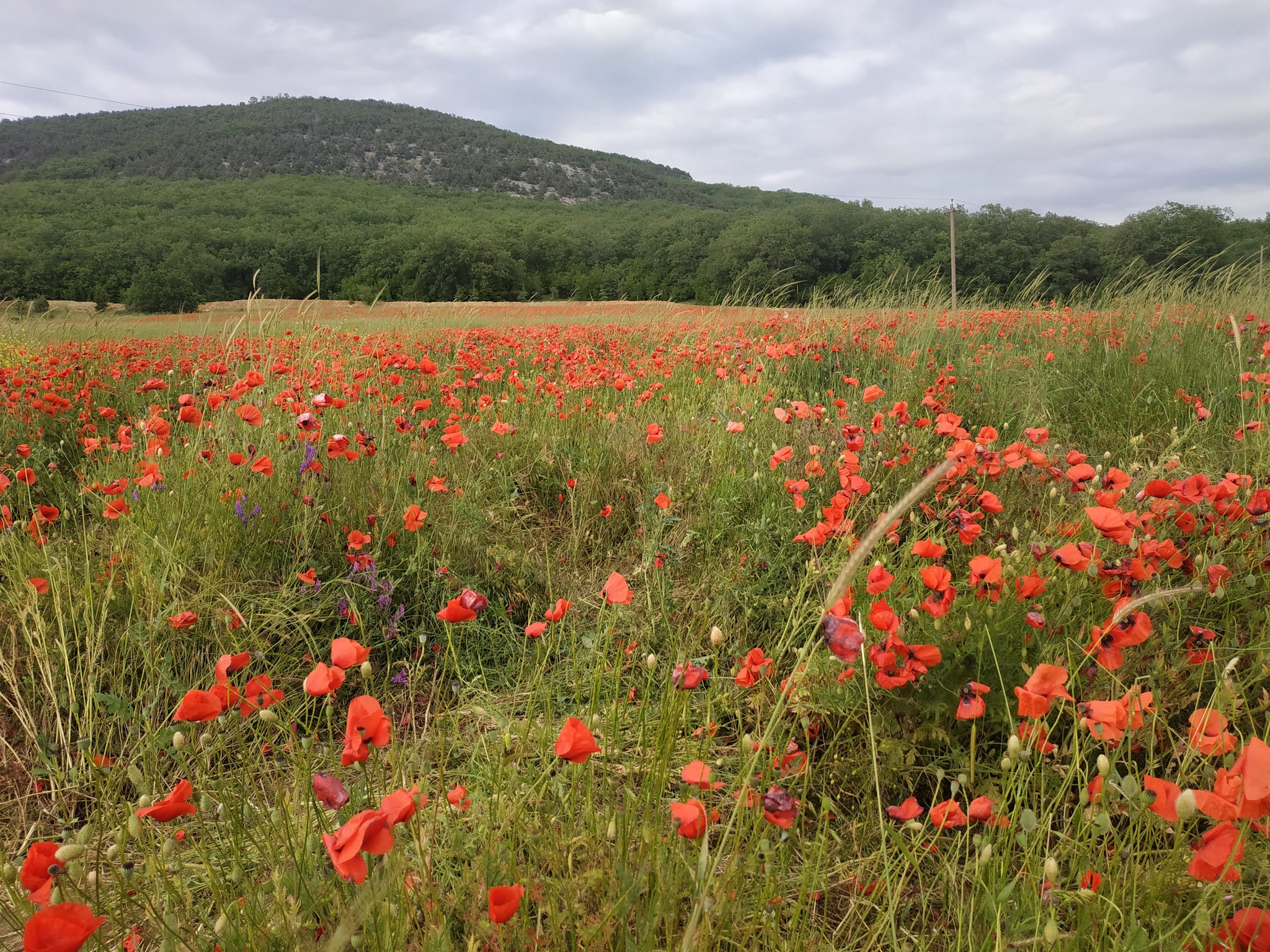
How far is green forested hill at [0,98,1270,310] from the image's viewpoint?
27.8 m

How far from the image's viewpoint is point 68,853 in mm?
711

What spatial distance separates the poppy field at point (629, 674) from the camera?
0.90 metres

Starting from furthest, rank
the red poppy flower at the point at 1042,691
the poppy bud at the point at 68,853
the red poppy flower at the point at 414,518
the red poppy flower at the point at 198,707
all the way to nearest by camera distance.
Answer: the red poppy flower at the point at 414,518 → the red poppy flower at the point at 1042,691 → the red poppy flower at the point at 198,707 → the poppy bud at the point at 68,853

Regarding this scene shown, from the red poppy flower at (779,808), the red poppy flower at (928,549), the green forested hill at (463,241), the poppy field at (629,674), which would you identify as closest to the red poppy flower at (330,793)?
the poppy field at (629,674)

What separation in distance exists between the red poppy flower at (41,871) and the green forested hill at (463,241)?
4.46m

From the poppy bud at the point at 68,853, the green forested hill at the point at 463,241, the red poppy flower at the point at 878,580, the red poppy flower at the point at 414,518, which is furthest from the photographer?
the green forested hill at the point at 463,241

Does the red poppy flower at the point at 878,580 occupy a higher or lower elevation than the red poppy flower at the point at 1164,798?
higher

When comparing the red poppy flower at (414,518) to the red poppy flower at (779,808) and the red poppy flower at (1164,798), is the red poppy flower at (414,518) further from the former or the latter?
the red poppy flower at (1164,798)

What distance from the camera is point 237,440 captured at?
2.75m

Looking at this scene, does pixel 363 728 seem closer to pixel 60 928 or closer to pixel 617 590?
pixel 60 928

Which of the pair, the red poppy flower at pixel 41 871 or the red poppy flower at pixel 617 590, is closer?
the red poppy flower at pixel 41 871

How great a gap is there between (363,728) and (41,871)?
345 mm

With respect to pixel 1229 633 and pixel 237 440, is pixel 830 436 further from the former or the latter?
pixel 237 440

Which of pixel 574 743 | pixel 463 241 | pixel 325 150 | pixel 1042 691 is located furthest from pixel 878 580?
pixel 325 150
